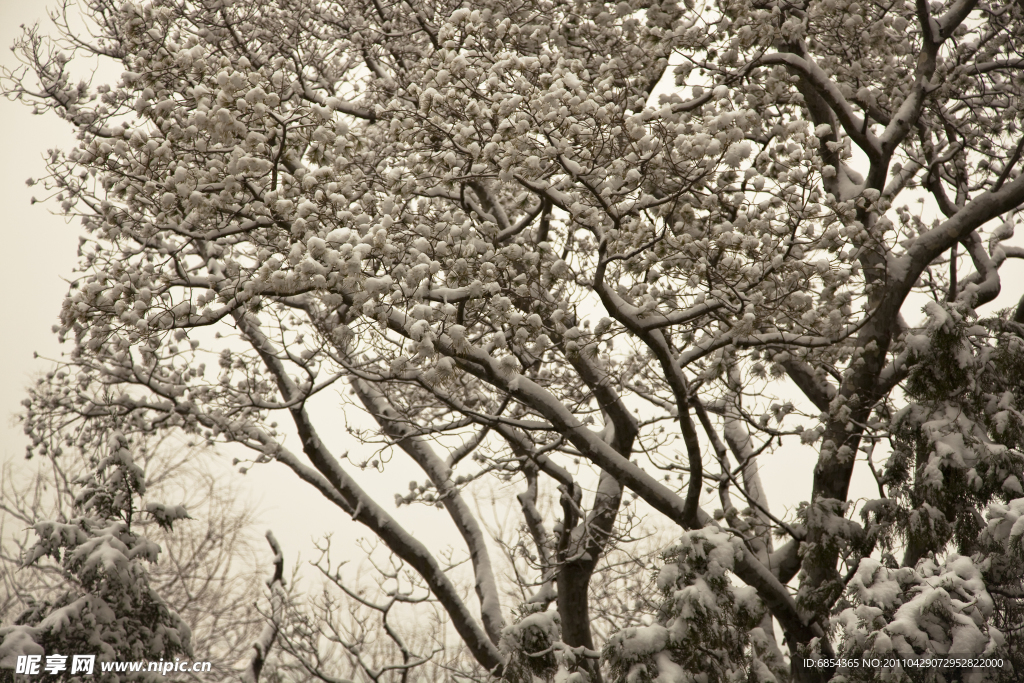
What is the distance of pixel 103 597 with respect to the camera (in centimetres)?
784

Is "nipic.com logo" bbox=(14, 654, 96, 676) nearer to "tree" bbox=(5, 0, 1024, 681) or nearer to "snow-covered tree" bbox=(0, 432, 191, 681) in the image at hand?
"snow-covered tree" bbox=(0, 432, 191, 681)

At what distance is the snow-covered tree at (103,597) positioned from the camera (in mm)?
7480

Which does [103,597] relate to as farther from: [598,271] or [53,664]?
[598,271]

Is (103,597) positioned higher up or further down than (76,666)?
higher up

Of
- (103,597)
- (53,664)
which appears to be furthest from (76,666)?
(103,597)

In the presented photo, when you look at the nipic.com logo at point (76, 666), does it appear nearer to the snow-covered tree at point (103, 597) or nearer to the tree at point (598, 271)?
the snow-covered tree at point (103, 597)

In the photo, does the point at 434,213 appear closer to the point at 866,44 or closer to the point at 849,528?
the point at 849,528

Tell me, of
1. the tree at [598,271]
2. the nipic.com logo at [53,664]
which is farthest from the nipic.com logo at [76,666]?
the tree at [598,271]

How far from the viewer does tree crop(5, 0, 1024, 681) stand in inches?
201

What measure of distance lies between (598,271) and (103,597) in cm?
598

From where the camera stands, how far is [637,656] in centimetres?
489

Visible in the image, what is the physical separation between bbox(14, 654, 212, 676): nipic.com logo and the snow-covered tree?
0.06 feet

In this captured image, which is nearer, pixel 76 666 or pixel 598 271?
pixel 598 271

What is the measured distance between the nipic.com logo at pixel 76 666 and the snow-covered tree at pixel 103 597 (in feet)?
0.06
